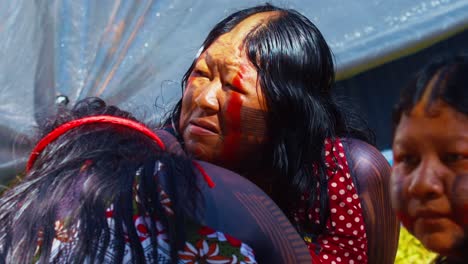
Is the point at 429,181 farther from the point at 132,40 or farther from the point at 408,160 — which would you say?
the point at 132,40

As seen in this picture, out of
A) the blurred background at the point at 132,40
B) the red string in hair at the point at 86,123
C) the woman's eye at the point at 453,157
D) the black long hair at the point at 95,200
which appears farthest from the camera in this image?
the blurred background at the point at 132,40

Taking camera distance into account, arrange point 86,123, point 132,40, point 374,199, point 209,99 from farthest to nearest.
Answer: point 132,40 → point 374,199 → point 209,99 → point 86,123

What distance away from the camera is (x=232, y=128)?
1674 millimetres

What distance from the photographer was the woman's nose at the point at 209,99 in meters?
1.66

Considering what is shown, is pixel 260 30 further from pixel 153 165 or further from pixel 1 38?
pixel 1 38

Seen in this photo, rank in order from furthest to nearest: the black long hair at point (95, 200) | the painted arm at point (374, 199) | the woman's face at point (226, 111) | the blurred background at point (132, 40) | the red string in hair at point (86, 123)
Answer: the blurred background at point (132, 40) < the painted arm at point (374, 199) < the woman's face at point (226, 111) < the red string in hair at point (86, 123) < the black long hair at point (95, 200)

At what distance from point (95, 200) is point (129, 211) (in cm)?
5

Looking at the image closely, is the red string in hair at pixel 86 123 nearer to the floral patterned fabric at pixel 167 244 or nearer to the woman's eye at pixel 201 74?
the floral patterned fabric at pixel 167 244

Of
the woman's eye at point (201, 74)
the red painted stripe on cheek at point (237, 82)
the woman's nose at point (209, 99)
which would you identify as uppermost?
the woman's eye at point (201, 74)

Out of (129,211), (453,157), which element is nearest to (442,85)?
(453,157)

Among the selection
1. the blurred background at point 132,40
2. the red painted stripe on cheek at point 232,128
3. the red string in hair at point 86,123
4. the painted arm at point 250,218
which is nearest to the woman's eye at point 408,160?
the painted arm at point 250,218

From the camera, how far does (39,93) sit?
3066mm

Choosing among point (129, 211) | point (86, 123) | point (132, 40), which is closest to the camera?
point (129, 211)

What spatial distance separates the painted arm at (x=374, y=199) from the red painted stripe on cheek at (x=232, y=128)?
0.28 meters
